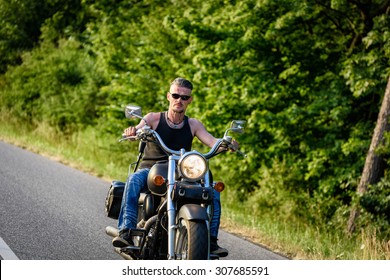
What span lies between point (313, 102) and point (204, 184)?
844 centimetres

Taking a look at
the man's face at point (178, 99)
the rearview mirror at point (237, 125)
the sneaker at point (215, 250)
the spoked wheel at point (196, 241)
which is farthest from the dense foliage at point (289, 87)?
the spoked wheel at point (196, 241)

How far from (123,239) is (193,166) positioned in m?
1.09

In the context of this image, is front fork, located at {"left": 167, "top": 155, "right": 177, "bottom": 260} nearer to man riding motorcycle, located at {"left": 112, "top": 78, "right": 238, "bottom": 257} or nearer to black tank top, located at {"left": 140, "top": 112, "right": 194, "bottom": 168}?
man riding motorcycle, located at {"left": 112, "top": 78, "right": 238, "bottom": 257}

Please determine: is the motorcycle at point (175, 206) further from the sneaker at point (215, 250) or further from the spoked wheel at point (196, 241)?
the sneaker at point (215, 250)

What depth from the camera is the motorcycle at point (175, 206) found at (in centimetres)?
541

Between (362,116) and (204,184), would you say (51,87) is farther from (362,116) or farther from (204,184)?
(204,184)

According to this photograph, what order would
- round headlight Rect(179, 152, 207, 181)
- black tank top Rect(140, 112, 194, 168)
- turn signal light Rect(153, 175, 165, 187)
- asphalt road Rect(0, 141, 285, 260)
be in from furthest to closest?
1. asphalt road Rect(0, 141, 285, 260)
2. black tank top Rect(140, 112, 194, 168)
3. turn signal light Rect(153, 175, 165, 187)
4. round headlight Rect(179, 152, 207, 181)

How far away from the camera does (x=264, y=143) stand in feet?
49.8

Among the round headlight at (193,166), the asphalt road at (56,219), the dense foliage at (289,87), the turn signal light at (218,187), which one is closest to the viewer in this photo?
the round headlight at (193,166)

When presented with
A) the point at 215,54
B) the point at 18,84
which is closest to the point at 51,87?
the point at 18,84

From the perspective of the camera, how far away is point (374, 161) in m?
12.8

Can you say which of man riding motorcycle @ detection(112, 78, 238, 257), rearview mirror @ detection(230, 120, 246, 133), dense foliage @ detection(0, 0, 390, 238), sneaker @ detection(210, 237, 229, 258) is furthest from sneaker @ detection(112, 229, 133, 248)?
dense foliage @ detection(0, 0, 390, 238)

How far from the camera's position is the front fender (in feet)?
17.7

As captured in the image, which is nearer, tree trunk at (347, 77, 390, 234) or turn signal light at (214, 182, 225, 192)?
turn signal light at (214, 182, 225, 192)
